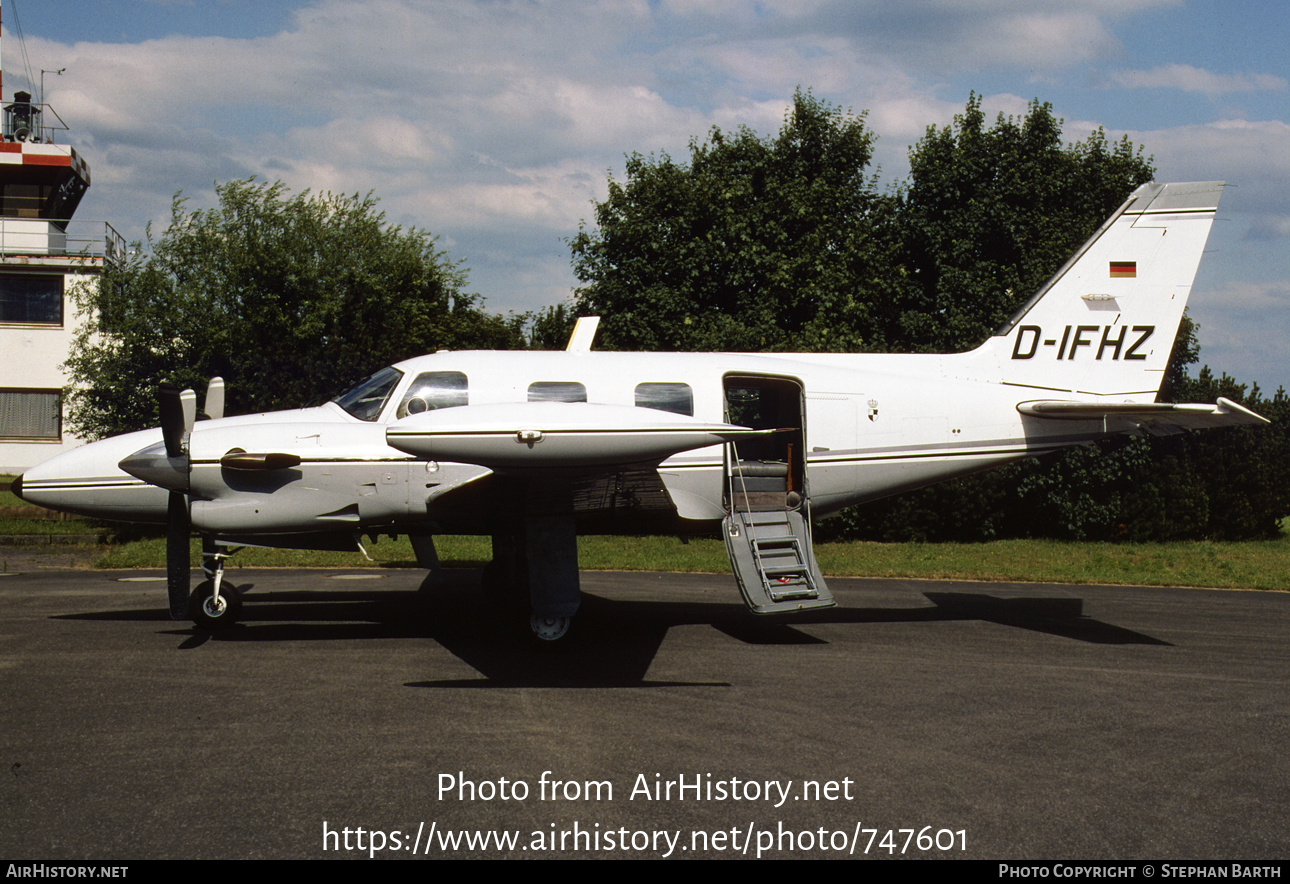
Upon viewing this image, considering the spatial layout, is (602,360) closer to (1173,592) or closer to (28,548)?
(1173,592)

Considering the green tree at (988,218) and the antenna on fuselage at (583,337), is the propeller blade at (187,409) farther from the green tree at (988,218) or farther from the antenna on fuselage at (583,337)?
the green tree at (988,218)

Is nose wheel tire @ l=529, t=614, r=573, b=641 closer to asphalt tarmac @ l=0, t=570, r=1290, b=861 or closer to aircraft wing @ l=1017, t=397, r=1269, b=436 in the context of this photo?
asphalt tarmac @ l=0, t=570, r=1290, b=861

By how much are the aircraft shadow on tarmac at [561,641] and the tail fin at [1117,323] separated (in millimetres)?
2870

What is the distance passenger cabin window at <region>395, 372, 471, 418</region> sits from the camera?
9.41 metres

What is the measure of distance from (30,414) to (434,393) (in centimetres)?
2419

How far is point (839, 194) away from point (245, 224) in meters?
16.3

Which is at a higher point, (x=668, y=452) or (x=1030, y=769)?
(x=668, y=452)

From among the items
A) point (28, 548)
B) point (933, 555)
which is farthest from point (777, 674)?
point (28, 548)

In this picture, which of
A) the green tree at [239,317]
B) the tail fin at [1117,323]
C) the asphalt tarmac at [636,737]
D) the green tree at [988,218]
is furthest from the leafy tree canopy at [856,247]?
the asphalt tarmac at [636,737]

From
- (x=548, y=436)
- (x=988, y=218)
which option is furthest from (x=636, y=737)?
(x=988, y=218)

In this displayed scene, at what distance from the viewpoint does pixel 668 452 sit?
6.84m

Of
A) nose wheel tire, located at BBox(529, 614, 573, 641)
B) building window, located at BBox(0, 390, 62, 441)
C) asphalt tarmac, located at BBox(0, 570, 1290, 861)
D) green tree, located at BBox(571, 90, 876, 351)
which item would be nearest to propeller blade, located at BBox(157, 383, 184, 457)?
asphalt tarmac, located at BBox(0, 570, 1290, 861)

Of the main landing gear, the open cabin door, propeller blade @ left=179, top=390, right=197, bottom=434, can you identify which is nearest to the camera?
the open cabin door

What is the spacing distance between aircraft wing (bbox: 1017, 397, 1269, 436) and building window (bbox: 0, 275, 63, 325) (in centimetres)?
2782
